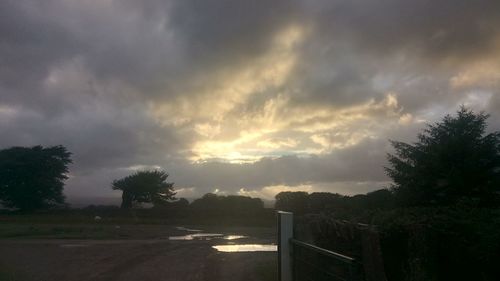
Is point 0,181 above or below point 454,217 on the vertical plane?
above

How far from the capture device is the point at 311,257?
26.8 feet

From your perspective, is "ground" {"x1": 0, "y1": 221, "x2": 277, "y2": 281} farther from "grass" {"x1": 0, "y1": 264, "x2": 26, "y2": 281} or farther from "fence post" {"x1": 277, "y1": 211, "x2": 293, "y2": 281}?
"fence post" {"x1": 277, "y1": 211, "x2": 293, "y2": 281}

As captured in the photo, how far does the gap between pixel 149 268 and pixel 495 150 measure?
12.6 meters

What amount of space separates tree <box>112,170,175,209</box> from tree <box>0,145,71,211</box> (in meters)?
8.03

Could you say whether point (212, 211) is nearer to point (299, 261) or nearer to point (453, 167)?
point (453, 167)

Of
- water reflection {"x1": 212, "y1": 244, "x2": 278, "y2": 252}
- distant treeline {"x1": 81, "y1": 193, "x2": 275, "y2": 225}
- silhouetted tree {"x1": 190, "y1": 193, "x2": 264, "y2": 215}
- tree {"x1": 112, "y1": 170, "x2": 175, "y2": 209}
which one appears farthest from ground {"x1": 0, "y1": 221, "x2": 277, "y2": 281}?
tree {"x1": 112, "y1": 170, "x2": 175, "y2": 209}

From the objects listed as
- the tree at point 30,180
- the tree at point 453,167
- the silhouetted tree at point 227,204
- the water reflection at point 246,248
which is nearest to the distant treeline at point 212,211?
the silhouetted tree at point 227,204

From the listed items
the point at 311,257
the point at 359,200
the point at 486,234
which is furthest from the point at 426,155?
the point at 311,257

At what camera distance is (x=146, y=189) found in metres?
62.4

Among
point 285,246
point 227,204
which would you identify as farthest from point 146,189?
point 285,246

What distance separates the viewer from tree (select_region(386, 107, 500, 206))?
58.3 feet

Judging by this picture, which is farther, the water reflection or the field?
the water reflection

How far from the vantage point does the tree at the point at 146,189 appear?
205 ft

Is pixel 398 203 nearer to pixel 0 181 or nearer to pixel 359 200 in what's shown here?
pixel 359 200
